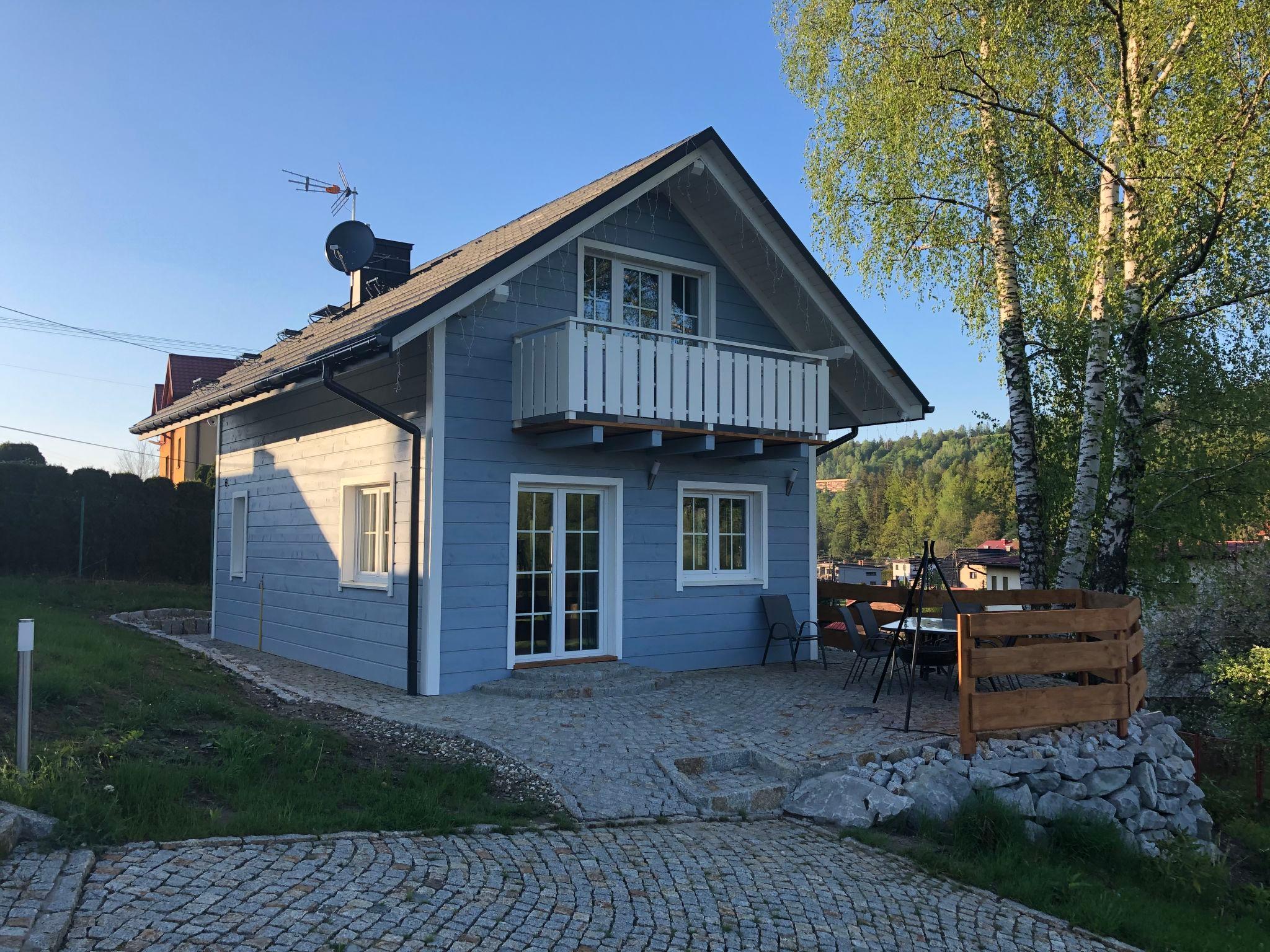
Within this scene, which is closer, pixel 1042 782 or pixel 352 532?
pixel 1042 782

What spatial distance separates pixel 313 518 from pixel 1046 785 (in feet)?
28.1

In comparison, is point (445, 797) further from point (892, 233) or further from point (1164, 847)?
point (892, 233)

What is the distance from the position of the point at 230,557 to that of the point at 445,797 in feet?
30.7

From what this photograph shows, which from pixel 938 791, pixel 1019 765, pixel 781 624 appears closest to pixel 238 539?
pixel 781 624

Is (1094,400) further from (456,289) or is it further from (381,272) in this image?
(381,272)

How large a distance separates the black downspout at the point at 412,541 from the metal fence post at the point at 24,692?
13.9 ft

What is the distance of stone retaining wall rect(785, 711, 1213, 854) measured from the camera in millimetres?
6488

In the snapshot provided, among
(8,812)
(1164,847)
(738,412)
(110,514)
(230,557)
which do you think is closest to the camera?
(8,812)

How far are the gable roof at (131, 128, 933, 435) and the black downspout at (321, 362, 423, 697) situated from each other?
0.42 meters

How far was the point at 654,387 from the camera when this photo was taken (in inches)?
384

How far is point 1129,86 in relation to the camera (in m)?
10.8

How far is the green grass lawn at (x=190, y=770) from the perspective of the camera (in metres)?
4.72

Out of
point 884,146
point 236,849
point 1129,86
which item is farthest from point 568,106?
point 236,849

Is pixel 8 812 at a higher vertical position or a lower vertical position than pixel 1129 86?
lower
